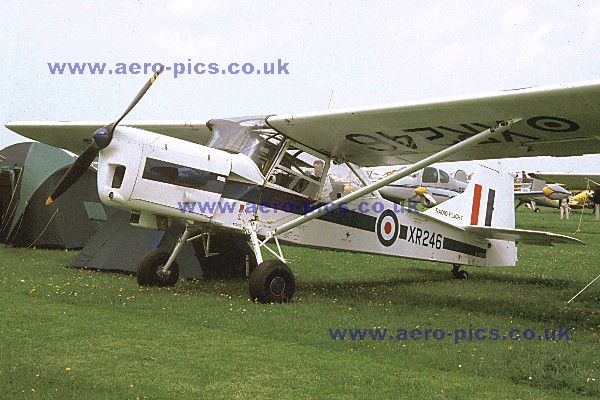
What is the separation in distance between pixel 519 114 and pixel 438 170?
75.1 feet

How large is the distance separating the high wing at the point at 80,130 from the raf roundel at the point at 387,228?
3.06m

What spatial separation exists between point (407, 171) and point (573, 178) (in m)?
3.75

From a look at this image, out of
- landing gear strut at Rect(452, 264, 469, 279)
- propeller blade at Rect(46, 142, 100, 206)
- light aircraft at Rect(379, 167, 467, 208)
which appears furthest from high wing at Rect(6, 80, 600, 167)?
light aircraft at Rect(379, 167, 467, 208)

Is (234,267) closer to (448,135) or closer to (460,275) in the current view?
(460,275)

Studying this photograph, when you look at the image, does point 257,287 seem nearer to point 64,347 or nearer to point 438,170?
point 64,347

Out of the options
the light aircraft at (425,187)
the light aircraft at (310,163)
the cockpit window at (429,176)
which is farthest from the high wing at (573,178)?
the cockpit window at (429,176)

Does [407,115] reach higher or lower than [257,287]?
higher

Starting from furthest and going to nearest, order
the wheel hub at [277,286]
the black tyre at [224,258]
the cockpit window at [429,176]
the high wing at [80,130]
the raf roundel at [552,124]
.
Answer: the cockpit window at [429,176]
the high wing at [80,130]
the black tyre at [224,258]
the wheel hub at [277,286]
the raf roundel at [552,124]

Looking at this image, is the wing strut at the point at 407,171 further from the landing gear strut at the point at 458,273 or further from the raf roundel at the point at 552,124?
the landing gear strut at the point at 458,273

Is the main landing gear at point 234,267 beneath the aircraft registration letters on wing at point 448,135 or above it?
beneath

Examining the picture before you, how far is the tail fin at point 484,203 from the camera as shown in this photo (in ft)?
34.7

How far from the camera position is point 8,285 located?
8.45 m

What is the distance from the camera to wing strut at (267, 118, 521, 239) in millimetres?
7201

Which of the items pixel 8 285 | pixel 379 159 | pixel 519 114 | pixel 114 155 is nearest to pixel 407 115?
pixel 519 114
